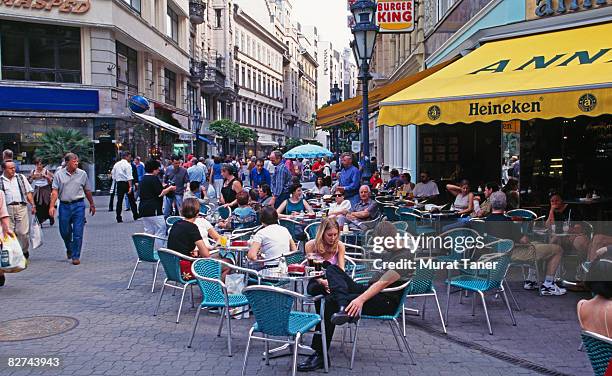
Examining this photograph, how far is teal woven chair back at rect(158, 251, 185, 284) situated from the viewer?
6.77m

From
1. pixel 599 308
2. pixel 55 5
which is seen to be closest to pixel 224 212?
pixel 599 308

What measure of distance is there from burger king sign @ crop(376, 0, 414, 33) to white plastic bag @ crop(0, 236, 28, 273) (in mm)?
12763

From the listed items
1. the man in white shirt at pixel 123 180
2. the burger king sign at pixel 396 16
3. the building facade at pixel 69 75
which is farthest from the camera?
the building facade at pixel 69 75

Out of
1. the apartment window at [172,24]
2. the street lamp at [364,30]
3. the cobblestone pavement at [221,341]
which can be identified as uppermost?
the apartment window at [172,24]

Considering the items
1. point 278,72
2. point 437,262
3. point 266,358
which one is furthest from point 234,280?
point 278,72

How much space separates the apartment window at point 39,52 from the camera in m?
24.8

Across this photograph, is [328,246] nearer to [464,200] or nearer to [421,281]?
[421,281]

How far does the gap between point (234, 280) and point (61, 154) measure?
17.0 m

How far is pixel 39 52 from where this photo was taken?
998 inches

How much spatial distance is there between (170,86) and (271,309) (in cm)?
3444

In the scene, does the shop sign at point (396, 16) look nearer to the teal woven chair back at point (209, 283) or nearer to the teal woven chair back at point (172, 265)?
the teal woven chair back at point (172, 265)

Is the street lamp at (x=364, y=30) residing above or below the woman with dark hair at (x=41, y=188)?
above

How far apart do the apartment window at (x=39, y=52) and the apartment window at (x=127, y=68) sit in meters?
2.30

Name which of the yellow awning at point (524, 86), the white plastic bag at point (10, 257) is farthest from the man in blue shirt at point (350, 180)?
the white plastic bag at point (10, 257)
